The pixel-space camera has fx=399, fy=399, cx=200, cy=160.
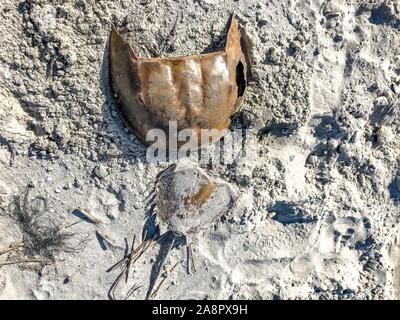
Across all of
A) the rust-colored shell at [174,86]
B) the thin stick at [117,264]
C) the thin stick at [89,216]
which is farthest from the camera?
the thin stick at [117,264]

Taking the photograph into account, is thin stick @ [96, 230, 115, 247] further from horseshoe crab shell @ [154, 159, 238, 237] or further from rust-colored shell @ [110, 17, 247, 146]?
rust-colored shell @ [110, 17, 247, 146]

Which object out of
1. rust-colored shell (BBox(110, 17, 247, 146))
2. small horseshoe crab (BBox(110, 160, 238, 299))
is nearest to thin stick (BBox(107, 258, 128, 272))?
small horseshoe crab (BBox(110, 160, 238, 299))

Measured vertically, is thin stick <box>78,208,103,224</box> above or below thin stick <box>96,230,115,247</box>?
above

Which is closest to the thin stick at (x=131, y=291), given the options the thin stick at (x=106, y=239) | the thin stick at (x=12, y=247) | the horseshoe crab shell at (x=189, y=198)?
the thin stick at (x=106, y=239)

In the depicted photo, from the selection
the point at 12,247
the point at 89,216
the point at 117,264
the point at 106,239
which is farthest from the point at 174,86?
the point at 12,247

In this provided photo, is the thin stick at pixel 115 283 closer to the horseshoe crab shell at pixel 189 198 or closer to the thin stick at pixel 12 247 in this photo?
the horseshoe crab shell at pixel 189 198

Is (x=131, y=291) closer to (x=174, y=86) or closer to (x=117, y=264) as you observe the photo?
(x=117, y=264)

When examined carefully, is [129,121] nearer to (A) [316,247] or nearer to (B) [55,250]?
(B) [55,250]
